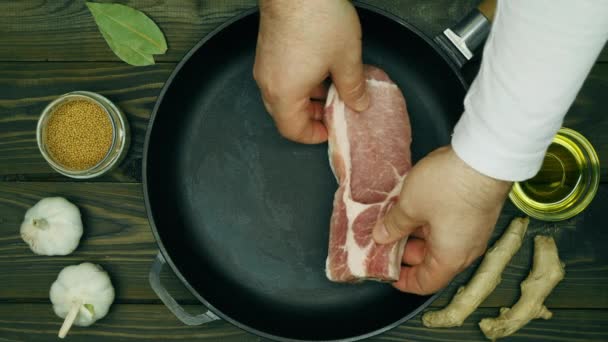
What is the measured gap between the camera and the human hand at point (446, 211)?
657 mm

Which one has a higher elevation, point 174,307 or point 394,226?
point 394,226

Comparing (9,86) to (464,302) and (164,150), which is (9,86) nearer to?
(164,150)

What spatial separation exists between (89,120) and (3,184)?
25cm

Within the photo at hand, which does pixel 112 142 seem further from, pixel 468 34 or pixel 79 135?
pixel 468 34

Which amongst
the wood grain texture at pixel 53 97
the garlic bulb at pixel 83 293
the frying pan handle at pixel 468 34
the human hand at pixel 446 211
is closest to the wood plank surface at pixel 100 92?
the wood grain texture at pixel 53 97

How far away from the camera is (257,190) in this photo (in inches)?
37.4

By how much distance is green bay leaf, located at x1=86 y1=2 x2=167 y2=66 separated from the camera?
3.17 feet

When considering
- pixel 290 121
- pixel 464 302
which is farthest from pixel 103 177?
pixel 464 302

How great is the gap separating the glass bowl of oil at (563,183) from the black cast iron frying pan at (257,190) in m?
0.19

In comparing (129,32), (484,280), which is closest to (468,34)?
(484,280)

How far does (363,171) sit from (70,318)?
582 mm

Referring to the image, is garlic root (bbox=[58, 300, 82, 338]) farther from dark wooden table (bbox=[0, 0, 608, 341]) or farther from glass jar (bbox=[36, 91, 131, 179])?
glass jar (bbox=[36, 91, 131, 179])

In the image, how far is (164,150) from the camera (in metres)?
0.96

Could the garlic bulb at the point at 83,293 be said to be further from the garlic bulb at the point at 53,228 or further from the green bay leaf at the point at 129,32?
the green bay leaf at the point at 129,32
